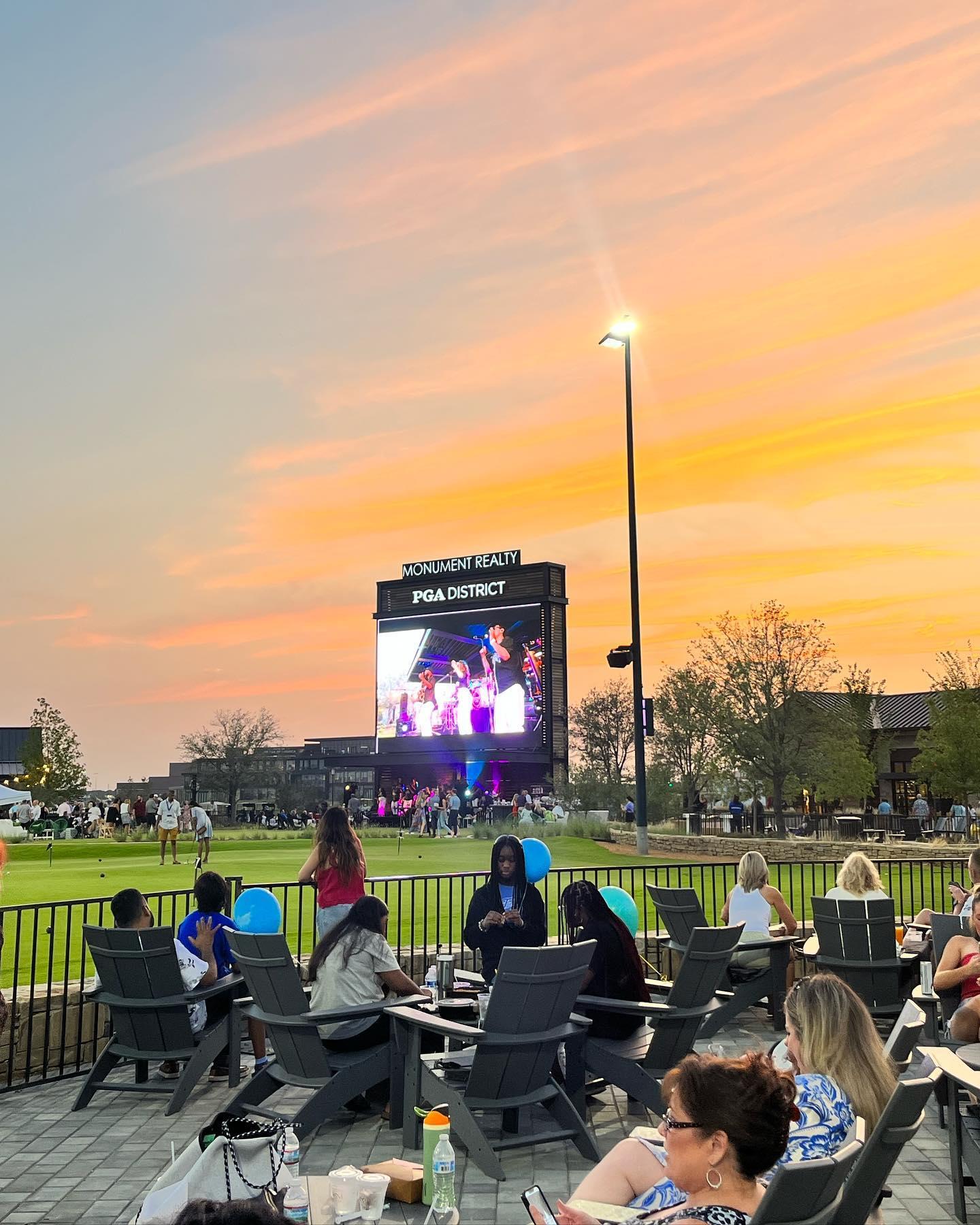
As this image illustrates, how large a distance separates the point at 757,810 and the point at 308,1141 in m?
34.4

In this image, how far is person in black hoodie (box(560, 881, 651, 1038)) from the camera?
7.06 metres

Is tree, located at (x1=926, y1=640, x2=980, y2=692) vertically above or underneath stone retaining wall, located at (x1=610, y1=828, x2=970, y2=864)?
above

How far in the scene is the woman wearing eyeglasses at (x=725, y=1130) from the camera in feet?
9.88

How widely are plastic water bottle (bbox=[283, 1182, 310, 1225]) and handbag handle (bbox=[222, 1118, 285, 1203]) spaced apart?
0.11 meters

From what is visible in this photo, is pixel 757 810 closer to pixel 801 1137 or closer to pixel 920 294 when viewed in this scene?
pixel 920 294

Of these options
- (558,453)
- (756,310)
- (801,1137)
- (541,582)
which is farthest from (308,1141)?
(541,582)

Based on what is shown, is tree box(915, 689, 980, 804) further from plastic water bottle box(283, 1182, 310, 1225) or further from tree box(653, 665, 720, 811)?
plastic water bottle box(283, 1182, 310, 1225)

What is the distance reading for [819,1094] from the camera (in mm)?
3879

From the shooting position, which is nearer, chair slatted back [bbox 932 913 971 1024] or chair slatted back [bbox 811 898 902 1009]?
chair slatted back [bbox 932 913 971 1024]

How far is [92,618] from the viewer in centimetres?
4044

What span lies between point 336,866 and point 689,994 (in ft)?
9.24

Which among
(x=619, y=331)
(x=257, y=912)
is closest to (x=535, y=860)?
(x=257, y=912)

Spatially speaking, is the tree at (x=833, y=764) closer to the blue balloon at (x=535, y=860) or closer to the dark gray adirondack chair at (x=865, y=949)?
the blue balloon at (x=535, y=860)

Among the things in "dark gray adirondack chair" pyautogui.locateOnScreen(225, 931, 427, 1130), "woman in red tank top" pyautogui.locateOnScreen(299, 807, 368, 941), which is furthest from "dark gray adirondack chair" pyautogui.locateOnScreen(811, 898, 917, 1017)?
"dark gray adirondack chair" pyautogui.locateOnScreen(225, 931, 427, 1130)
